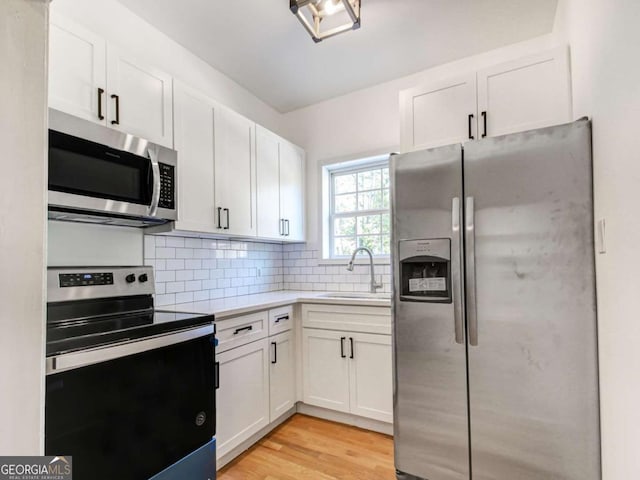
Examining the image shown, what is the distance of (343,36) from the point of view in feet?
7.69

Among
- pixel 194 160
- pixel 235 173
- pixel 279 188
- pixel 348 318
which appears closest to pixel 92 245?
pixel 194 160

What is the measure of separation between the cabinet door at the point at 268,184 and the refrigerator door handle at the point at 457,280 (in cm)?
154

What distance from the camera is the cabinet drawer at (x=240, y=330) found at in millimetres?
1911

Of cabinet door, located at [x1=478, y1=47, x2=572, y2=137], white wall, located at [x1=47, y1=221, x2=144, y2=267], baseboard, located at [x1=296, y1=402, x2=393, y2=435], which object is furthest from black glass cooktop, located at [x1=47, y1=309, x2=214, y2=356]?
cabinet door, located at [x1=478, y1=47, x2=572, y2=137]

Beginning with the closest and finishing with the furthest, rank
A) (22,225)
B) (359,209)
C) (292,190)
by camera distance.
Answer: (22,225)
(292,190)
(359,209)

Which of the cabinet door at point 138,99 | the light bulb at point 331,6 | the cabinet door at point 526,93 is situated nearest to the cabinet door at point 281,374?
the cabinet door at point 138,99

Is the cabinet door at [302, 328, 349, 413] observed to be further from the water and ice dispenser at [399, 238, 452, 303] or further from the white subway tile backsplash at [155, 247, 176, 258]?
the white subway tile backsplash at [155, 247, 176, 258]

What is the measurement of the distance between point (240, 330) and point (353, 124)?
2125 mm

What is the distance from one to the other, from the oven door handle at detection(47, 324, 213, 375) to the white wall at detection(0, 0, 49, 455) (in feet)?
1.61

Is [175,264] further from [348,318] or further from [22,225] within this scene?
[22,225]

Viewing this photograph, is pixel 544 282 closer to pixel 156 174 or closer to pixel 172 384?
pixel 172 384

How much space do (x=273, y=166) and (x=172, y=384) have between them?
6.24ft

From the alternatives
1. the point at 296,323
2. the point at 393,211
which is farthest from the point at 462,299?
the point at 296,323

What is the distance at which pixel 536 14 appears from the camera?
2.14 meters
